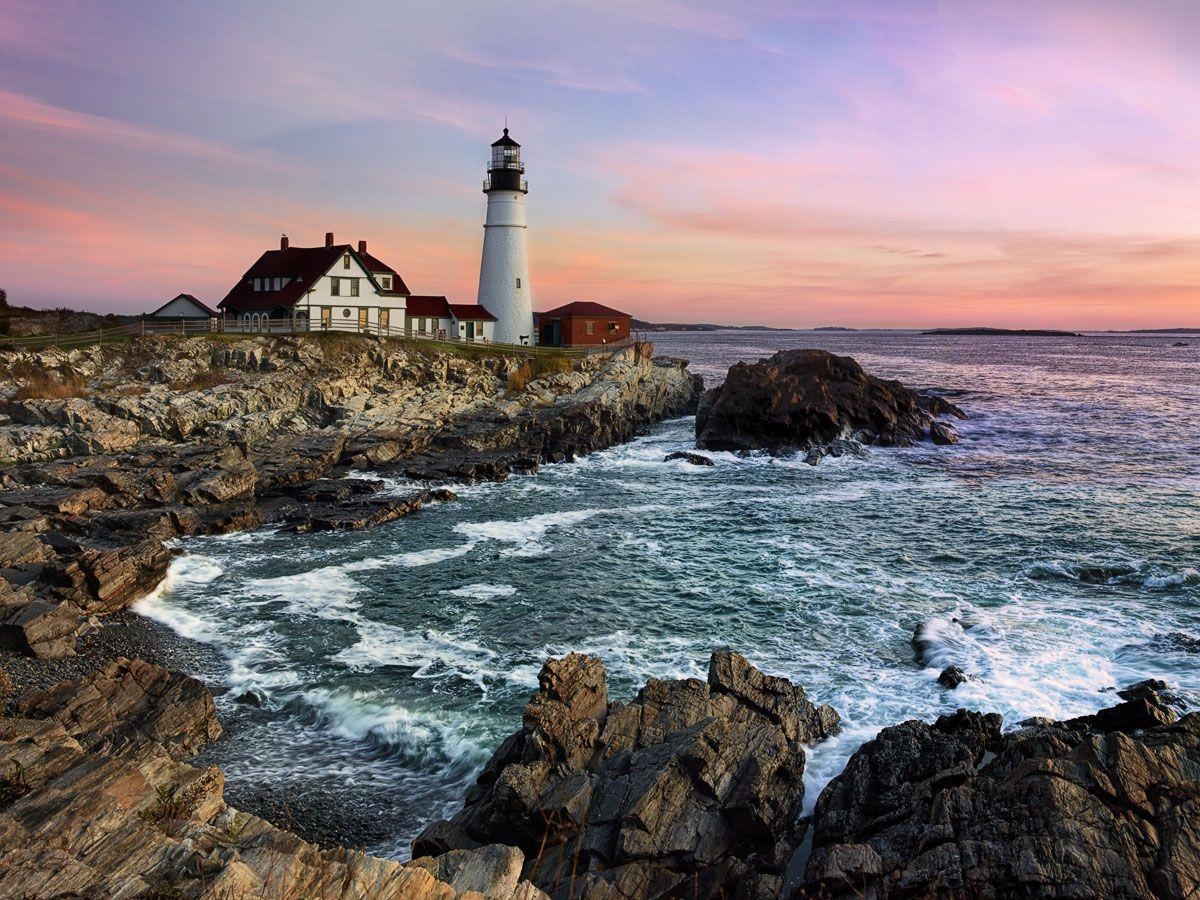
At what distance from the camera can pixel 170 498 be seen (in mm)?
32000

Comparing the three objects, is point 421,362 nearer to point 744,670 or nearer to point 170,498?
point 170,498

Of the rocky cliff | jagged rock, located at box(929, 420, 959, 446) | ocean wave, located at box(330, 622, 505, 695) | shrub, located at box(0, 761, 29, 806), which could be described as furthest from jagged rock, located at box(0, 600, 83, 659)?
jagged rock, located at box(929, 420, 959, 446)

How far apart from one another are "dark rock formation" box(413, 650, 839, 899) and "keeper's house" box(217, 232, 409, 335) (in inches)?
1896

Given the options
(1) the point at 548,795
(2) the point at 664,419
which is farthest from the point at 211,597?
(2) the point at 664,419

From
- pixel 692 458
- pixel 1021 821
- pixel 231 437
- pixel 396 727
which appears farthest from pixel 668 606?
pixel 231 437

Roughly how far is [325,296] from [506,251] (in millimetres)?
17041

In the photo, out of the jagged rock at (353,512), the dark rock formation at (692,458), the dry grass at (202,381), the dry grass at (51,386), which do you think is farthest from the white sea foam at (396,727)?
the dry grass at (202,381)

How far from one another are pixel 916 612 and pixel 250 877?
1846cm

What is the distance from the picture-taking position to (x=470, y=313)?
226ft

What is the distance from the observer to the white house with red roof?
56.8 metres

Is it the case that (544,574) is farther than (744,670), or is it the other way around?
(544,574)

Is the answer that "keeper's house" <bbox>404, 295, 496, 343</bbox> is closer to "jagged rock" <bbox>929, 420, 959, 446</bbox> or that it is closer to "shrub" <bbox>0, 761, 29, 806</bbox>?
"jagged rock" <bbox>929, 420, 959, 446</bbox>

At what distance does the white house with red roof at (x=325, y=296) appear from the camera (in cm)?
5675

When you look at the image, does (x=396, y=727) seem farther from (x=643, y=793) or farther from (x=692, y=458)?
(x=692, y=458)
